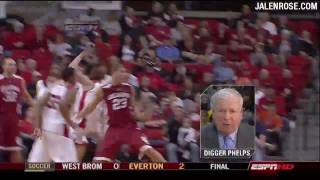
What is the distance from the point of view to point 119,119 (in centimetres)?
409

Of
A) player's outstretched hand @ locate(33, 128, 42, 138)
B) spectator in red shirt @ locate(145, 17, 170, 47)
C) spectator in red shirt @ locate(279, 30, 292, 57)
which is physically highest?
spectator in red shirt @ locate(145, 17, 170, 47)

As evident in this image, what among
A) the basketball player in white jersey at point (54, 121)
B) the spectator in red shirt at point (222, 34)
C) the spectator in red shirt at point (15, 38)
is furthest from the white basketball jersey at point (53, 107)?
the spectator in red shirt at point (222, 34)

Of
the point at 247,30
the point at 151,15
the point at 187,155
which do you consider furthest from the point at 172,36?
the point at 187,155

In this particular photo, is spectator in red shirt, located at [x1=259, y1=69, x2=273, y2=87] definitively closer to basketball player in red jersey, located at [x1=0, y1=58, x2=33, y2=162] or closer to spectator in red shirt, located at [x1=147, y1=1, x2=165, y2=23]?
spectator in red shirt, located at [x1=147, y1=1, x2=165, y2=23]

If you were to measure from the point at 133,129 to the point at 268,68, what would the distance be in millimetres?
1120

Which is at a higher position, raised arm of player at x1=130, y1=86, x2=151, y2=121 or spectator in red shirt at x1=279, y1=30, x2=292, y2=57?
spectator in red shirt at x1=279, y1=30, x2=292, y2=57

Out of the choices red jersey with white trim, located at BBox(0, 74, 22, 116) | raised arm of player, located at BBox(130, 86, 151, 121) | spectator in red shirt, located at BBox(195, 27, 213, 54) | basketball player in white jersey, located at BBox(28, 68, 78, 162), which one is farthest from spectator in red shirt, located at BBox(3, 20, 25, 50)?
spectator in red shirt, located at BBox(195, 27, 213, 54)

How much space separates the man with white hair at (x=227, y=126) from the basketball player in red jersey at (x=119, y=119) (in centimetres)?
41

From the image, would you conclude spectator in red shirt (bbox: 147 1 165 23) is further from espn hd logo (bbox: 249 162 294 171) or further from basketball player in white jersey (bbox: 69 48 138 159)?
espn hd logo (bbox: 249 162 294 171)

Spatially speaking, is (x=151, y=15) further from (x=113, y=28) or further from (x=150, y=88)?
(x=150, y=88)

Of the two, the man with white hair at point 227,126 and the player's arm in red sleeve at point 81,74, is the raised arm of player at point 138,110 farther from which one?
the man with white hair at point 227,126

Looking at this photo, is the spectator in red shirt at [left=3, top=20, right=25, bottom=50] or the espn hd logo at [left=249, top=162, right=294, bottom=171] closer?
the spectator in red shirt at [left=3, top=20, right=25, bottom=50]

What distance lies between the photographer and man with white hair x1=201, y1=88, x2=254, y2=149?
13.5ft

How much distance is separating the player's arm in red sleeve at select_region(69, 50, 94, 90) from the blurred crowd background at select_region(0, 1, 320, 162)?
1.5 inches
